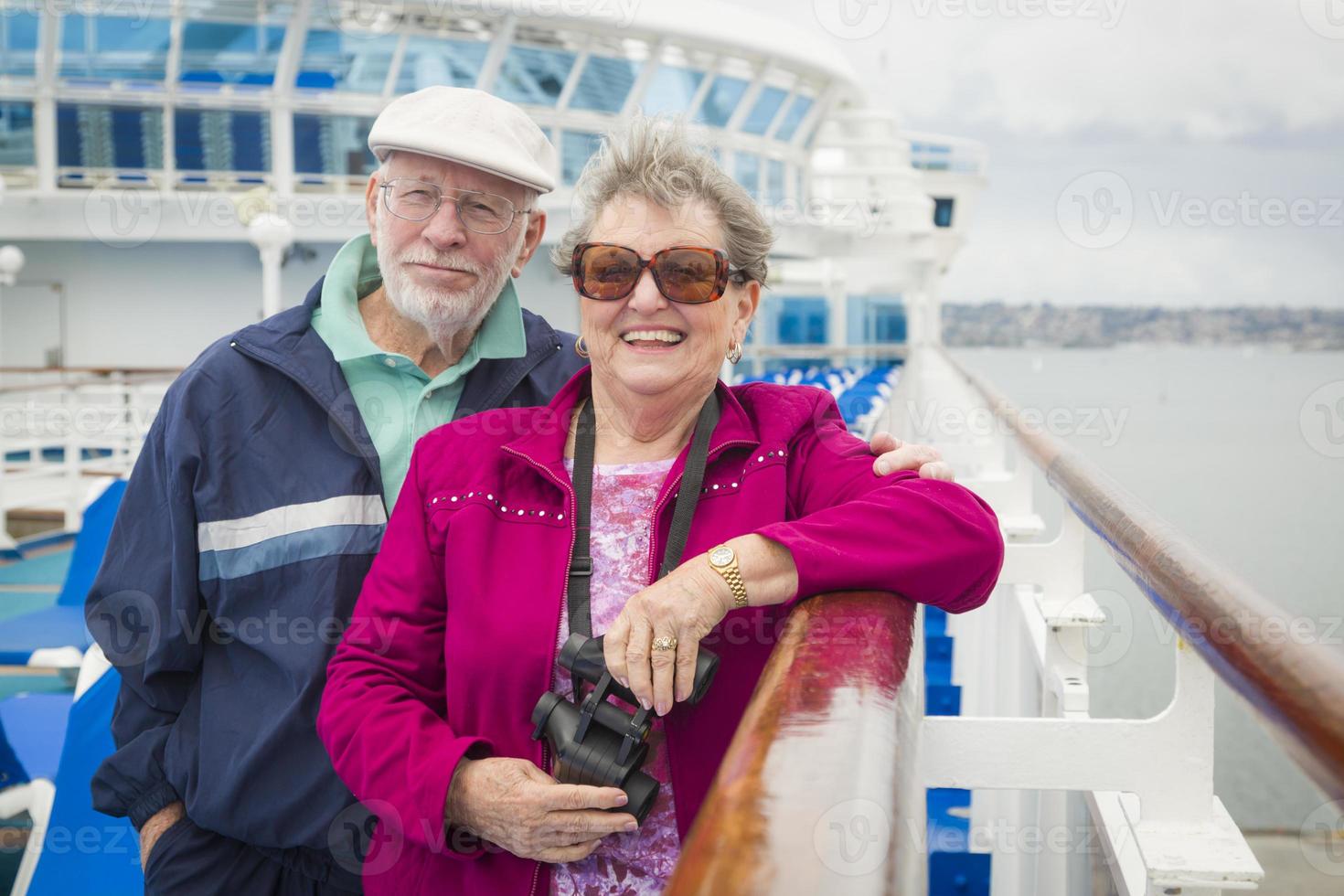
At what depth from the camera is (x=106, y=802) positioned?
1.95 metres

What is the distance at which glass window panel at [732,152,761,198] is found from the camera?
19.2 meters

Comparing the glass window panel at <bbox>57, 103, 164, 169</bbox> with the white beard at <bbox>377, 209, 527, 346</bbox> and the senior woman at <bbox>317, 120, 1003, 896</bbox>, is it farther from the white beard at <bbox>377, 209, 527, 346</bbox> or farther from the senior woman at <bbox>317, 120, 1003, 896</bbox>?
the senior woman at <bbox>317, 120, 1003, 896</bbox>

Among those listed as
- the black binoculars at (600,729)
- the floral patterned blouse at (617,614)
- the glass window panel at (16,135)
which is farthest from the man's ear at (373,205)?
the glass window panel at (16,135)

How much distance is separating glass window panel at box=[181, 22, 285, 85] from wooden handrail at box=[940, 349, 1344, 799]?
48.0 ft

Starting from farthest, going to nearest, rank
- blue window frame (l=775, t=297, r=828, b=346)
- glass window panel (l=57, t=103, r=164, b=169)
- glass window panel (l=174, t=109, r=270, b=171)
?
blue window frame (l=775, t=297, r=828, b=346)
glass window panel (l=174, t=109, r=270, b=171)
glass window panel (l=57, t=103, r=164, b=169)

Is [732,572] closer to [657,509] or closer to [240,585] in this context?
[657,509]

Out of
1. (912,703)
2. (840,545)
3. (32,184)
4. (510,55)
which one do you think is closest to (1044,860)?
(840,545)

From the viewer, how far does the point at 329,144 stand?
14875 mm

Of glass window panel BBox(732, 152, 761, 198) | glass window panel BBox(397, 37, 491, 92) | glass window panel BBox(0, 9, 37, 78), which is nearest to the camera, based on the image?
glass window panel BBox(0, 9, 37, 78)

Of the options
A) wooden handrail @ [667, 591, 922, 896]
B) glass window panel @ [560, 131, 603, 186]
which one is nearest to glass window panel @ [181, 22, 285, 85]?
glass window panel @ [560, 131, 603, 186]

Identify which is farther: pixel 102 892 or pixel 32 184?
pixel 32 184

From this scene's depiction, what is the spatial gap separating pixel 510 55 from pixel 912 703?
593 inches

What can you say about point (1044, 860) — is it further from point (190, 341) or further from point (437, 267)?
point (190, 341)

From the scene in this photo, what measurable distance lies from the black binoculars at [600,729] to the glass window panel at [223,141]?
48.8 ft
